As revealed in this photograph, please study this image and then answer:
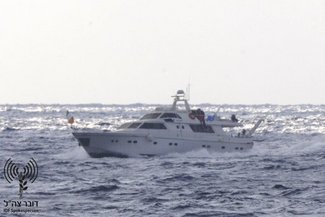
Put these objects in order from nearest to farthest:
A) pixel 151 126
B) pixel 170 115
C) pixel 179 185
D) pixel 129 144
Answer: pixel 179 185
pixel 129 144
pixel 151 126
pixel 170 115

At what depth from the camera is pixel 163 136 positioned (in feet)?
188

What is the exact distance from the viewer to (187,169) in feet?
161

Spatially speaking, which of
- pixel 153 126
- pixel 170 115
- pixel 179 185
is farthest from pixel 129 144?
pixel 179 185

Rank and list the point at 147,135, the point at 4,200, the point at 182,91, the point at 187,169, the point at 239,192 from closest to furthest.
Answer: the point at 4,200 → the point at 239,192 → the point at 187,169 → the point at 147,135 → the point at 182,91

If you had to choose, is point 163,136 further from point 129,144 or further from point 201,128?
point 201,128

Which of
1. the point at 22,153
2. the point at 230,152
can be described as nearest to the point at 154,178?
the point at 230,152

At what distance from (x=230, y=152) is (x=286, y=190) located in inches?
817

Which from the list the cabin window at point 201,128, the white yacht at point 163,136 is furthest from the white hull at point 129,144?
the cabin window at point 201,128

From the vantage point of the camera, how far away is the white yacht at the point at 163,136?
186 feet

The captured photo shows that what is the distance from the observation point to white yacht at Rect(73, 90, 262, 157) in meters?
56.6

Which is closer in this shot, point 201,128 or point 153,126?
point 153,126

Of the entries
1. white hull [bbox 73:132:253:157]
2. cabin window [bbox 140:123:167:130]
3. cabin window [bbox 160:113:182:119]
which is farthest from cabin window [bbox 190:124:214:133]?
cabin window [bbox 140:123:167:130]

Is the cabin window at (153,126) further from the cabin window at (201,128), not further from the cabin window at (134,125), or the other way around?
the cabin window at (201,128)

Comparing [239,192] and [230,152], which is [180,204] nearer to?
[239,192]
